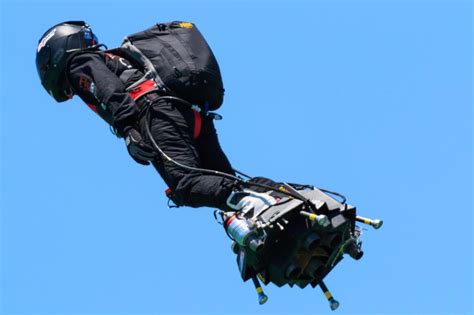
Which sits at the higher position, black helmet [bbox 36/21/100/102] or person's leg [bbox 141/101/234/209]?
black helmet [bbox 36/21/100/102]

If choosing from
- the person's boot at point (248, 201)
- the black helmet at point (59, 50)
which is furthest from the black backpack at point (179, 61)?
the person's boot at point (248, 201)

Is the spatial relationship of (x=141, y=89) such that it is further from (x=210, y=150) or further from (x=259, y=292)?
(x=259, y=292)

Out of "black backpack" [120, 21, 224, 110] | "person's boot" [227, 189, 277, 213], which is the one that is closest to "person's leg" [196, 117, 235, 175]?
"black backpack" [120, 21, 224, 110]

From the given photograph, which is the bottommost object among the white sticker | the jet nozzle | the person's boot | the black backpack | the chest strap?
the jet nozzle

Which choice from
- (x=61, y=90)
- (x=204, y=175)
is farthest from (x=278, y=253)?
(x=61, y=90)

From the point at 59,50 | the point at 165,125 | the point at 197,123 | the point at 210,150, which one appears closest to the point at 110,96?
the point at 165,125

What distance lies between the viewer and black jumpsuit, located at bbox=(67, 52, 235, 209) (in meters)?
10.5

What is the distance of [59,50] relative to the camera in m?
12.2

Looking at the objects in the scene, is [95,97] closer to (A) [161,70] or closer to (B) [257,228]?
(A) [161,70]

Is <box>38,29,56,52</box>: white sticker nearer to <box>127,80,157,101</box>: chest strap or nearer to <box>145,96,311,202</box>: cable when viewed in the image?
<box>127,80,157,101</box>: chest strap

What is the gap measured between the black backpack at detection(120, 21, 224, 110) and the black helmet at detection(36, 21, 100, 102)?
0.70m

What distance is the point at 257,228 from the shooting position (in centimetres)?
985

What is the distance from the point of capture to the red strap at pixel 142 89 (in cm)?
1126

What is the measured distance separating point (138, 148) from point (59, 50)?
7.36ft
